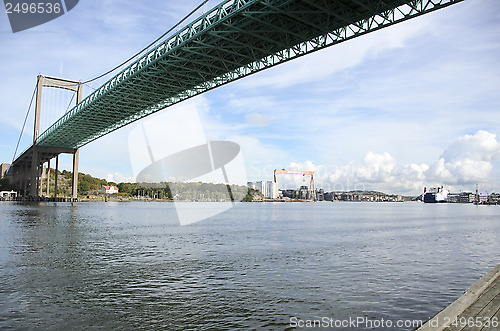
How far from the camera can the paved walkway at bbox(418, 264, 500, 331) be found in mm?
4523

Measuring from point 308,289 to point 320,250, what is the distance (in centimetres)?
690

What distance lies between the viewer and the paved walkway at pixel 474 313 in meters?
4.52

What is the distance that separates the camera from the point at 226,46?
27828 mm

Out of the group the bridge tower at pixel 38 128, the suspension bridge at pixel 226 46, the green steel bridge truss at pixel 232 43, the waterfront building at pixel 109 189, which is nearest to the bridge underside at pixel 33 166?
the bridge tower at pixel 38 128

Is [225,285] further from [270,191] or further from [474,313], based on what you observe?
[270,191]

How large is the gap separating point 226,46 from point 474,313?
84.5ft

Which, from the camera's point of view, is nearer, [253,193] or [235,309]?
[235,309]

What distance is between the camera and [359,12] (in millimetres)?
22094

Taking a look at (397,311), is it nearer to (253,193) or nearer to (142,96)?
(142,96)

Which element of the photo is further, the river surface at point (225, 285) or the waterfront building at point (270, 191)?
the waterfront building at point (270, 191)

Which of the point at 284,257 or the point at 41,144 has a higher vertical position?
the point at 41,144

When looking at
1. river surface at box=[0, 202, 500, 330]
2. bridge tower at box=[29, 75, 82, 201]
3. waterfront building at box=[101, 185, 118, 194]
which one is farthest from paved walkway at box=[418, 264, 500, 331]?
waterfront building at box=[101, 185, 118, 194]

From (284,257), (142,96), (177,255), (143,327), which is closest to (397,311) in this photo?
(143,327)

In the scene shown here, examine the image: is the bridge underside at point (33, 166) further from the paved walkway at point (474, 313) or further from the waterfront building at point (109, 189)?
the paved walkway at point (474, 313)
